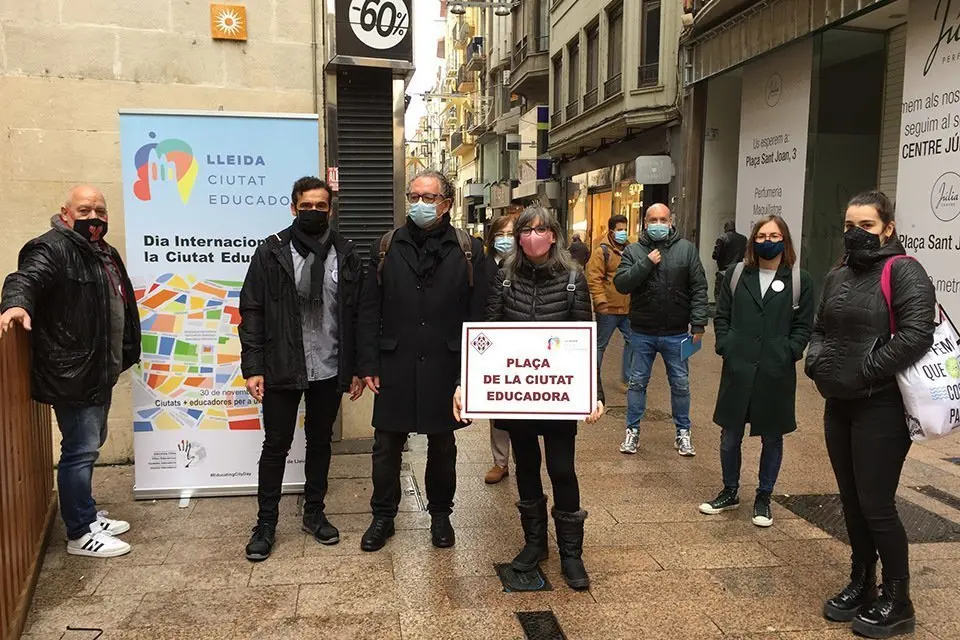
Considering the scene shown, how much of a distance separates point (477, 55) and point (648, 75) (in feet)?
78.9

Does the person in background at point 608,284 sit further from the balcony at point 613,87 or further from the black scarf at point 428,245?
the balcony at point 613,87

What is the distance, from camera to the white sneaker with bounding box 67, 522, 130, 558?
4.04 m

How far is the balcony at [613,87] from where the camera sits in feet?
59.5

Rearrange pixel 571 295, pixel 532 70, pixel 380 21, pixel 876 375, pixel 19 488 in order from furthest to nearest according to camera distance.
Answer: pixel 532 70
pixel 380 21
pixel 571 295
pixel 19 488
pixel 876 375

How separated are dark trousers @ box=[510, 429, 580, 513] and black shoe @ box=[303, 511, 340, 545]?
3.87ft

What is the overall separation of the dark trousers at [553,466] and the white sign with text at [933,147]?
616 centimetres

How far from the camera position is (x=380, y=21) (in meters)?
5.79

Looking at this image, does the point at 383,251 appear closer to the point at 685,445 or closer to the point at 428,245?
the point at 428,245

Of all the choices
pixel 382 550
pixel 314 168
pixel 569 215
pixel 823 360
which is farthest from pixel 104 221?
pixel 569 215

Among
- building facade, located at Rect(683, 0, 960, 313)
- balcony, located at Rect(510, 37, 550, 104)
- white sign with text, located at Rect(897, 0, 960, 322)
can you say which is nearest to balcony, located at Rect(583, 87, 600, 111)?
building facade, located at Rect(683, 0, 960, 313)

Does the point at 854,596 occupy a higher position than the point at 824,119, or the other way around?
the point at 824,119

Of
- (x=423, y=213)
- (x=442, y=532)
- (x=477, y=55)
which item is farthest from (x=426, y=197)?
(x=477, y=55)

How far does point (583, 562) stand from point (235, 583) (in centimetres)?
183

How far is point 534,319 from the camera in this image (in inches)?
149
